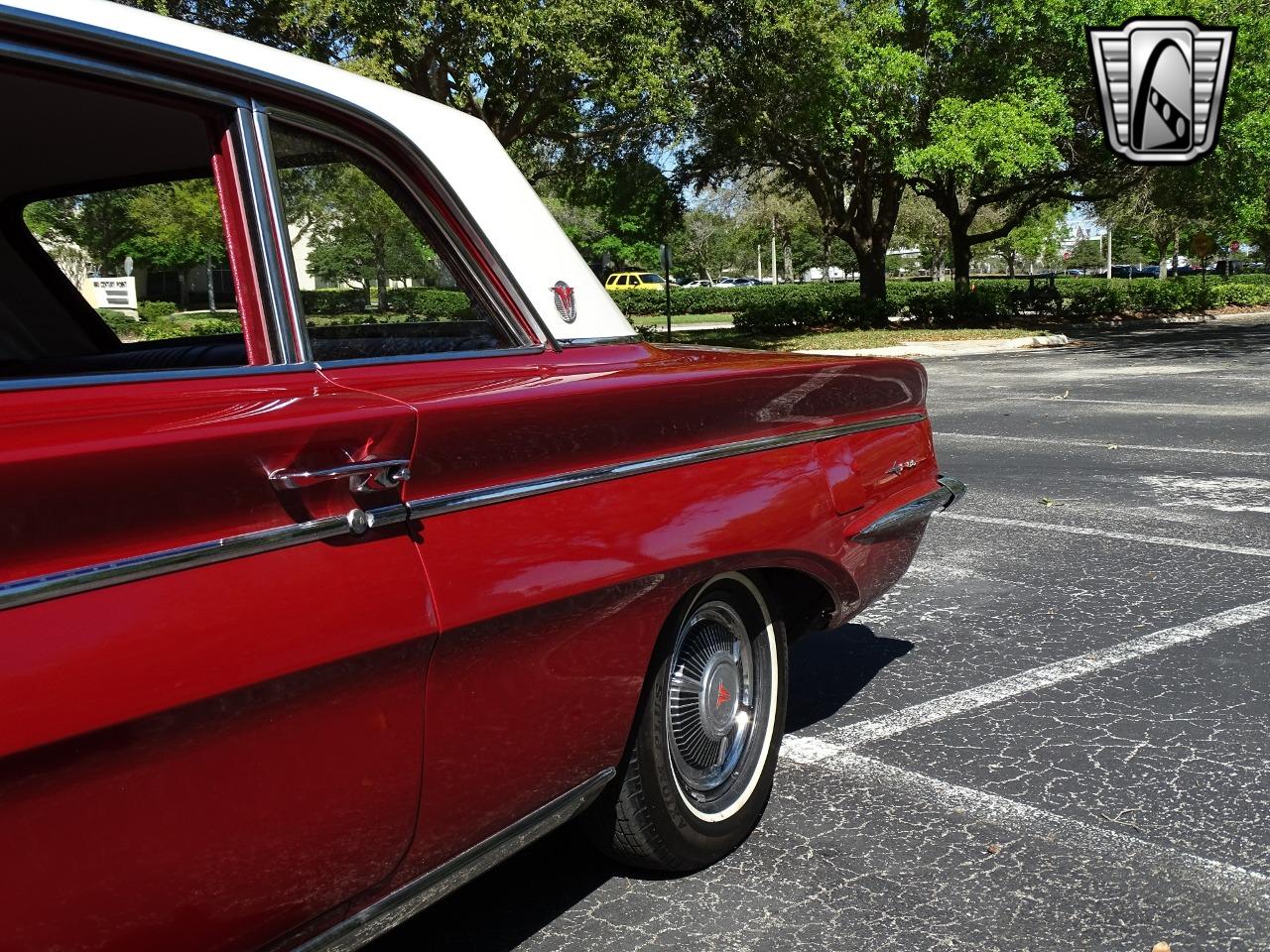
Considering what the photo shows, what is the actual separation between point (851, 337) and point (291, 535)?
26626mm

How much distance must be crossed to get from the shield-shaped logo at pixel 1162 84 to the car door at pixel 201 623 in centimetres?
2405

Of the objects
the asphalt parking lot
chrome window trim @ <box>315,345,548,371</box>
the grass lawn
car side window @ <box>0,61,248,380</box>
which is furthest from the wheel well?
the grass lawn

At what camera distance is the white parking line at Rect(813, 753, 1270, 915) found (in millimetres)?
2969

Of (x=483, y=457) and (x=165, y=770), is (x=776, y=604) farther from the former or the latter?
(x=165, y=770)

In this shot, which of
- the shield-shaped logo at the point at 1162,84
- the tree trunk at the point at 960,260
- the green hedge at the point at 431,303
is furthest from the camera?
the tree trunk at the point at 960,260

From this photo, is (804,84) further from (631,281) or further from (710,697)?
(631,281)

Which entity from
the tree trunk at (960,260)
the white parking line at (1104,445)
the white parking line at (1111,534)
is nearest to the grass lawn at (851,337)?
the tree trunk at (960,260)

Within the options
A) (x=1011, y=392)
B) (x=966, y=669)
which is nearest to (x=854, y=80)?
(x=1011, y=392)

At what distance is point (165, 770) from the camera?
1608 mm

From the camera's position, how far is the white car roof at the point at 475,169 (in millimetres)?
2072

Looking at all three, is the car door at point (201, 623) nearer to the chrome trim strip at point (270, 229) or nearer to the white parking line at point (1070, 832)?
the chrome trim strip at point (270, 229)

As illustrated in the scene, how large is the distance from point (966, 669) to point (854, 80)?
854 inches

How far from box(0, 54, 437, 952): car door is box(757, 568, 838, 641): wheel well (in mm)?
1496

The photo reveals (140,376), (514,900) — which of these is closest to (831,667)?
(514,900)
